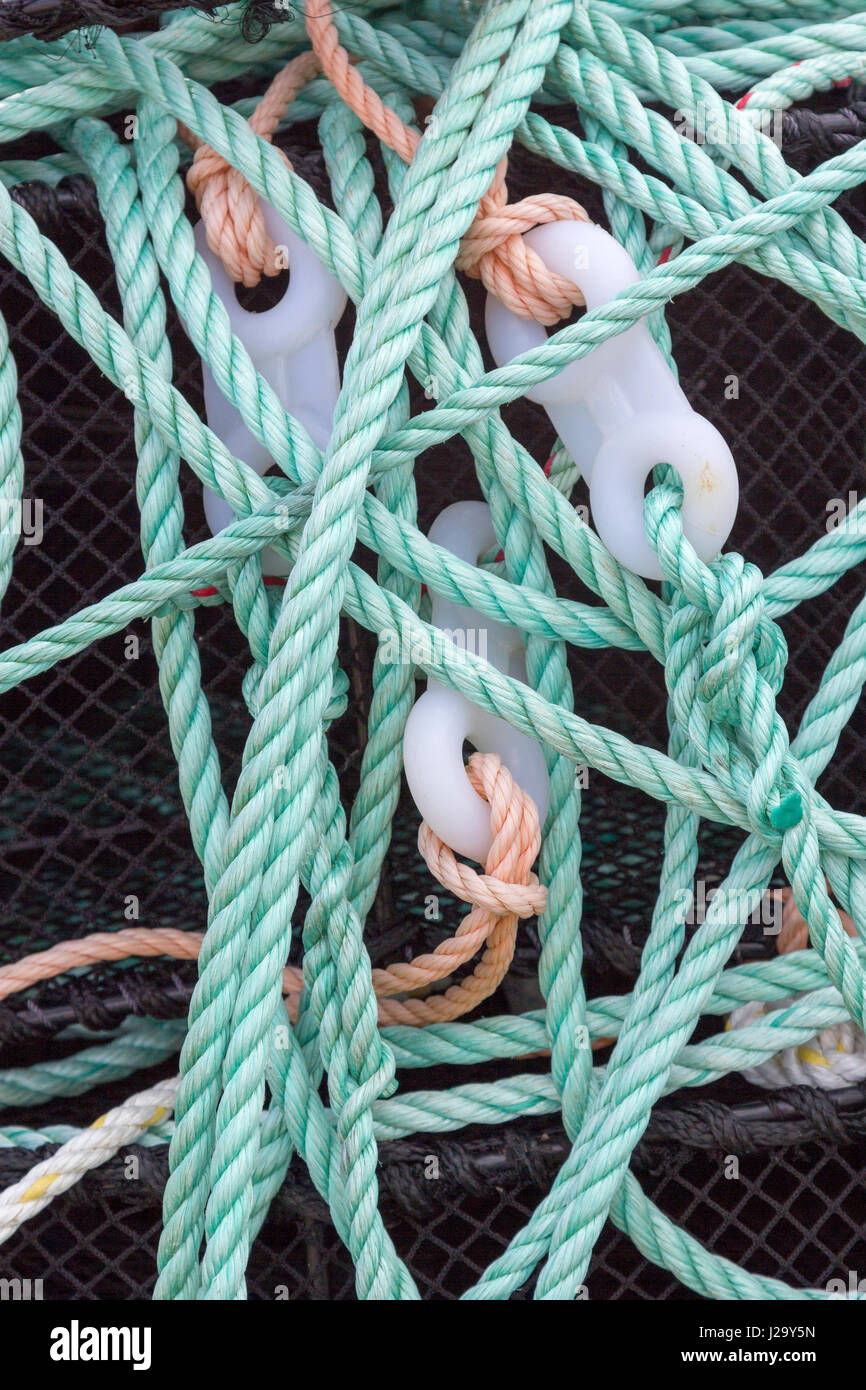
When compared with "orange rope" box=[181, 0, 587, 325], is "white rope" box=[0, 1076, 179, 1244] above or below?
below

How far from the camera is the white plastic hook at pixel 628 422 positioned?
830 millimetres

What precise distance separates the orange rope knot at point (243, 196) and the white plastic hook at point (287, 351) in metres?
0.01

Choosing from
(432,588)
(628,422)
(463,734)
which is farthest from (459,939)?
(628,422)

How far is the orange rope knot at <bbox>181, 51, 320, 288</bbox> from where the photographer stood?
0.86m

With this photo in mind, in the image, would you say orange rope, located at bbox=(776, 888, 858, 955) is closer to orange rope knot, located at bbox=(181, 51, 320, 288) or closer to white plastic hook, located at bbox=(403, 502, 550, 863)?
white plastic hook, located at bbox=(403, 502, 550, 863)

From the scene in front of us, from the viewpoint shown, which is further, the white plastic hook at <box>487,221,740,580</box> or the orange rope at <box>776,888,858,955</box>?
the orange rope at <box>776,888,858,955</box>

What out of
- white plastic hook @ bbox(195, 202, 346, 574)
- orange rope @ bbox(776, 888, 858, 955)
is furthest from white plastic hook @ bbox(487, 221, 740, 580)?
orange rope @ bbox(776, 888, 858, 955)

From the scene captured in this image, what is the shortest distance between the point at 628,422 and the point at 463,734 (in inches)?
9.3

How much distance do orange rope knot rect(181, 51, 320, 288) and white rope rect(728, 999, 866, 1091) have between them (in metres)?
0.65

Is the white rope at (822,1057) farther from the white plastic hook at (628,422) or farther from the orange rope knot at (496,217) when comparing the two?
the orange rope knot at (496,217)

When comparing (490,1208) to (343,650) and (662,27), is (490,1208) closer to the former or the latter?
(343,650)

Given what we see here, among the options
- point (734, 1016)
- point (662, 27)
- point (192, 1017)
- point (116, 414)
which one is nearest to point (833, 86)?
point (662, 27)

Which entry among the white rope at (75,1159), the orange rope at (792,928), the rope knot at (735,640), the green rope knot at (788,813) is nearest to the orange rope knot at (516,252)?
the rope knot at (735,640)

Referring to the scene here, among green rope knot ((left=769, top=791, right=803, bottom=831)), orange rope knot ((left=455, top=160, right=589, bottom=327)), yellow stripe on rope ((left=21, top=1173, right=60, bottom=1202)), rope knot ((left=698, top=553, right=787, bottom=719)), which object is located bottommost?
yellow stripe on rope ((left=21, top=1173, right=60, bottom=1202))
